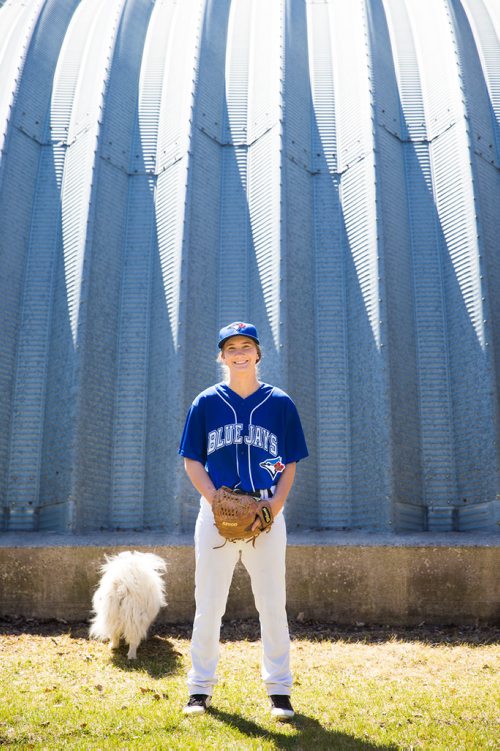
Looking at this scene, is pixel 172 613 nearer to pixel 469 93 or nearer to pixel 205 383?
pixel 205 383

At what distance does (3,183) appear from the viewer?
10.0m

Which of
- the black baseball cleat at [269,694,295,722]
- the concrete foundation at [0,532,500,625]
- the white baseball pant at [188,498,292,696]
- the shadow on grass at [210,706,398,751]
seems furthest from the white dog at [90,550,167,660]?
the black baseball cleat at [269,694,295,722]

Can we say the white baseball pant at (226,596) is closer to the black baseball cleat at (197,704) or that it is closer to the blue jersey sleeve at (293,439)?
the black baseball cleat at (197,704)

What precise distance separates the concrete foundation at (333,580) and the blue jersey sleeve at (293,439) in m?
3.17

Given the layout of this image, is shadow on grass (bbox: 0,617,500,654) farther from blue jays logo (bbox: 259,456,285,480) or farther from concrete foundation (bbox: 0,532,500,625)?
blue jays logo (bbox: 259,456,285,480)

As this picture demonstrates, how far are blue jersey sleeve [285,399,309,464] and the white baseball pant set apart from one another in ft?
1.48

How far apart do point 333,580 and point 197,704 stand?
3448 mm

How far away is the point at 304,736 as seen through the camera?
148 inches

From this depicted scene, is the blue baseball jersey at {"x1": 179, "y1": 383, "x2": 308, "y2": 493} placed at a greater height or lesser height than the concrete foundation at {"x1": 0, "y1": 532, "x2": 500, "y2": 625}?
greater

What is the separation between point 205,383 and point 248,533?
5.24 metres

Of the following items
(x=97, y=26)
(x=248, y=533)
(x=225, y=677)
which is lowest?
(x=225, y=677)

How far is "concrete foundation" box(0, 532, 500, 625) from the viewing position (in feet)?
23.4

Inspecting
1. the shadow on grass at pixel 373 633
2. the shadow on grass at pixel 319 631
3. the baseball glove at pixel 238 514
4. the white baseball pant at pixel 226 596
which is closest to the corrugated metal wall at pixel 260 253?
the shadow on grass at pixel 319 631

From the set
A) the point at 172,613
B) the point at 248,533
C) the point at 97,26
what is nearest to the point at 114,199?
the point at 97,26
